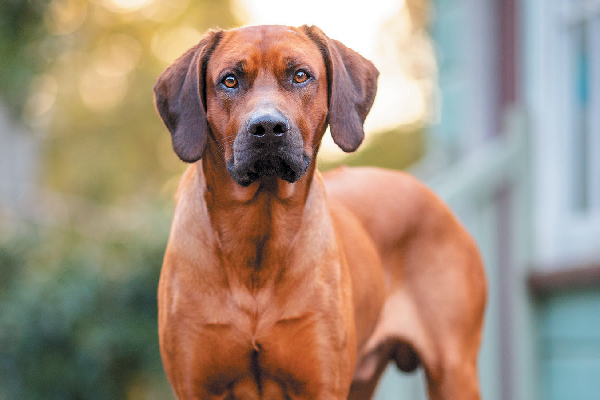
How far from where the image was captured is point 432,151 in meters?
7.38

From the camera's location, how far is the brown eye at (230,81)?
270 cm

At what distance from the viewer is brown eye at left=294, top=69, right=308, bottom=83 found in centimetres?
273

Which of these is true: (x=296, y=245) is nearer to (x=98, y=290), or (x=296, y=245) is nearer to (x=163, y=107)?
(x=163, y=107)

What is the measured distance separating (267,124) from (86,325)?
14.8ft

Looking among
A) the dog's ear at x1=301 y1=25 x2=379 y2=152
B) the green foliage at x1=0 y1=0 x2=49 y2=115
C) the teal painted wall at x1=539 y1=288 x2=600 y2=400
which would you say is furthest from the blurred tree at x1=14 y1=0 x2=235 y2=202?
the dog's ear at x1=301 y1=25 x2=379 y2=152

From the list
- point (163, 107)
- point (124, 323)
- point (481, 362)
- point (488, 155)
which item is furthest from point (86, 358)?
point (163, 107)

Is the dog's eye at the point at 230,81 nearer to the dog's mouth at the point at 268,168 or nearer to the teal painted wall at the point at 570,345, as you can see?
the dog's mouth at the point at 268,168

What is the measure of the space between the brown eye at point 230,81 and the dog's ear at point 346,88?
0.38 metres

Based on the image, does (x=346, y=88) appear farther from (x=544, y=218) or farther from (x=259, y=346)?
(x=544, y=218)

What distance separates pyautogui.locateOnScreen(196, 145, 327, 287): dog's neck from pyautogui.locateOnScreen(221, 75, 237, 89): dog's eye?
0.25 meters

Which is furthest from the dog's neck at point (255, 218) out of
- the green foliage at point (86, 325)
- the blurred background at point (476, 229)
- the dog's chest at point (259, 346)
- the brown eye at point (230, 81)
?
the green foliage at point (86, 325)

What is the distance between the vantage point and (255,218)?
283cm

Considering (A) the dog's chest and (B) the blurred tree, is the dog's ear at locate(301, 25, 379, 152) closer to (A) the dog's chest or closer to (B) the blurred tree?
(A) the dog's chest

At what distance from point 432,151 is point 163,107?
4.91 metres
